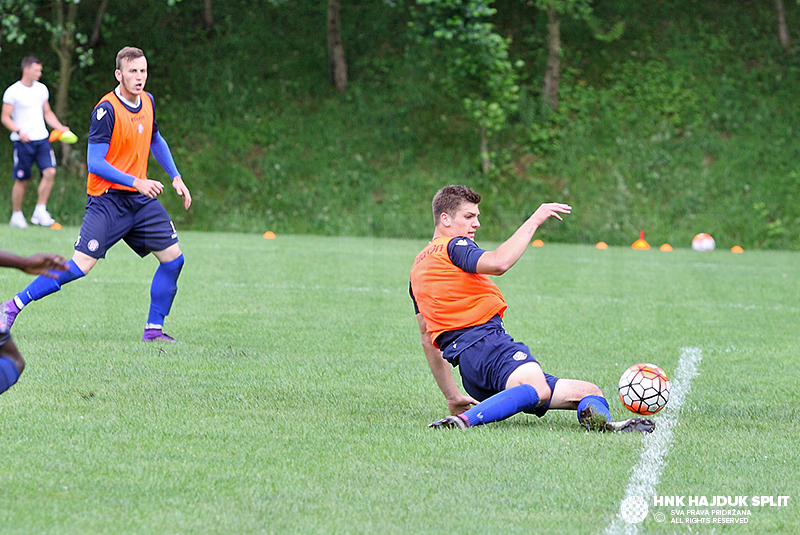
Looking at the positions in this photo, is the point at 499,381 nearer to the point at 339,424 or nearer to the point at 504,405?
the point at 504,405

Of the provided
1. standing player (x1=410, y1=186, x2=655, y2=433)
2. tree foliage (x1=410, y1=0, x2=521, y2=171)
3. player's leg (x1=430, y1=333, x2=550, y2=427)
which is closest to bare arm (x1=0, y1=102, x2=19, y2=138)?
tree foliage (x1=410, y1=0, x2=521, y2=171)

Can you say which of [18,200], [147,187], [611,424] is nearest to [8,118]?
[18,200]

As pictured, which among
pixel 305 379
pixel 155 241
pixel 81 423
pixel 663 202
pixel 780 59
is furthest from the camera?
pixel 780 59

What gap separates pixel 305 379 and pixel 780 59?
70.4ft

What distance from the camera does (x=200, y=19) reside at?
2603 cm

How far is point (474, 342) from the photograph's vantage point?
501cm

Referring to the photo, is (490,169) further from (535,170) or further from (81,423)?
(81,423)

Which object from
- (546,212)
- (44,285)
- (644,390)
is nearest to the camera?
(546,212)

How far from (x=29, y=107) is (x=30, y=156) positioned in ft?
2.58

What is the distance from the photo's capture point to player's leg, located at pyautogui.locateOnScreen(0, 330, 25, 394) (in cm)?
344

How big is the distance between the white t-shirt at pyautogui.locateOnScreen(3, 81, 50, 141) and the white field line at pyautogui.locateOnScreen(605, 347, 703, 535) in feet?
38.1

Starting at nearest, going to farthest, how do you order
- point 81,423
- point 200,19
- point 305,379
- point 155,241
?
point 81,423
point 305,379
point 155,241
point 200,19

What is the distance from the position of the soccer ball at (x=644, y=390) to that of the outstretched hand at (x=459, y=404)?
84 cm


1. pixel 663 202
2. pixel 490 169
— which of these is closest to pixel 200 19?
pixel 490 169
